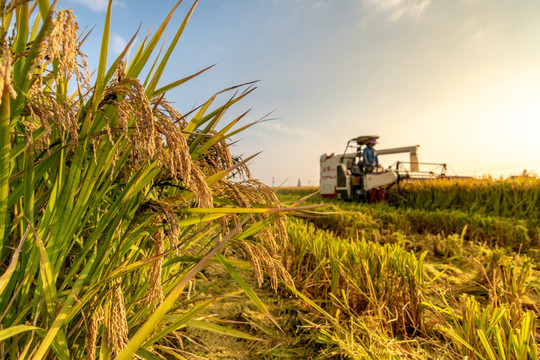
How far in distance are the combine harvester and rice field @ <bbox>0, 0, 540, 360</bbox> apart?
23.4 ft

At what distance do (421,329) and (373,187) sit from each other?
321 inches

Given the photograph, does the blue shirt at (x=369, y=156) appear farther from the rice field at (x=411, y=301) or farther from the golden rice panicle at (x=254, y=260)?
the golden rice panicle at (x=254, y=260)

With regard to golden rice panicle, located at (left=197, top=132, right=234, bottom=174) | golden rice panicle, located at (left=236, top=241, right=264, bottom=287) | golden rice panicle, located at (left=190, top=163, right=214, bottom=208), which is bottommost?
golden rice panicle, located at (left=236, top=241, right=264, bottom=287)

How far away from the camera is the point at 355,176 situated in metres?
10.9

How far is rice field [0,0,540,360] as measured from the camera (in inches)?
29.2

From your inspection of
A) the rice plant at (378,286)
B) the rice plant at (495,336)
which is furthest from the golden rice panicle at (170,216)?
the rice plant at (495,336)

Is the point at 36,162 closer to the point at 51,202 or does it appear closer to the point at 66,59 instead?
the point at 51,202


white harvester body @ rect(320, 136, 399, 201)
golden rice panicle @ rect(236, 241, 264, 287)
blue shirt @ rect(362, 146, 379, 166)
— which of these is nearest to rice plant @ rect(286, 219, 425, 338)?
golden rice panicle @ rect(236, 241, 264, 287)

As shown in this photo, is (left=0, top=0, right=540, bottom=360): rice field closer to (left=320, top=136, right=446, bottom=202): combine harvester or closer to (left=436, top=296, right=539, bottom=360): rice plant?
(left=436, top=296, right=539, bottom=360): rice plant

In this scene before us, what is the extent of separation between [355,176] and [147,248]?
1038cm

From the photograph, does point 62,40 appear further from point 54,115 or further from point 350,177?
point 350,177

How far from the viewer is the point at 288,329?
1.88m

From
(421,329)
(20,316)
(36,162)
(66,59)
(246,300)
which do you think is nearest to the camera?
(66,59)

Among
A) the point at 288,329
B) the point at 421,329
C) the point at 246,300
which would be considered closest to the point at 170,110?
the point at 288,329
